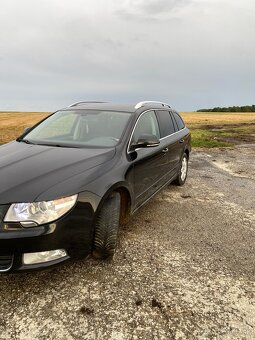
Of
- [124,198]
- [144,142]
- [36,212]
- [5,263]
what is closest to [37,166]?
[36,212]

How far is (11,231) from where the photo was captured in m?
2.51

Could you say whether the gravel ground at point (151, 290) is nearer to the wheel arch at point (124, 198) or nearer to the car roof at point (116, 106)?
the wheel arch at point (124, 198)

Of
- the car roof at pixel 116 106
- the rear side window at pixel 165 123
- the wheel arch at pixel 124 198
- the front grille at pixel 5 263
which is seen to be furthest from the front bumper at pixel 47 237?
the rear side window at pixel 165 123

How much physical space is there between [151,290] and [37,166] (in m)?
1.58

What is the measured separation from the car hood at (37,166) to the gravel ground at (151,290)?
0.88 metres

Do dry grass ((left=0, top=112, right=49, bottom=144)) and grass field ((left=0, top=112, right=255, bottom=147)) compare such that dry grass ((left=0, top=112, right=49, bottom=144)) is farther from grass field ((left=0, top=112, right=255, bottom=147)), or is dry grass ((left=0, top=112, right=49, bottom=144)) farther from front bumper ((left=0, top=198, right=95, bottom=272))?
front bumper ((left=0, top=198, right=95, bottom=272))

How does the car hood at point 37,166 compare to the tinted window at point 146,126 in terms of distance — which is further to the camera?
the tinted window at point 146,126

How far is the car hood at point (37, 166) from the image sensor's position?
8.72 ft

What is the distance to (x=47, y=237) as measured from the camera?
101 inches

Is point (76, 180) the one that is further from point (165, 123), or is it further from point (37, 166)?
point (165, 123)

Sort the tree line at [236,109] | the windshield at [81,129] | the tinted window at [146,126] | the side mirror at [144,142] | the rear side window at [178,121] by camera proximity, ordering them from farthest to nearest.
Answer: the tree line at [236,109] → the rear side window at [178,121] → the tinted window at [146,126] → the windshield at [81,129] → the side mirror at [144,142]

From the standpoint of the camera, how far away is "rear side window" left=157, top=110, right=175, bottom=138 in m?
5.12

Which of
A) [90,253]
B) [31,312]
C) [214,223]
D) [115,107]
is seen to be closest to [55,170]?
[90,253]

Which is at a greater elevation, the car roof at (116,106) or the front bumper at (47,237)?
the car roof at (116,106)
